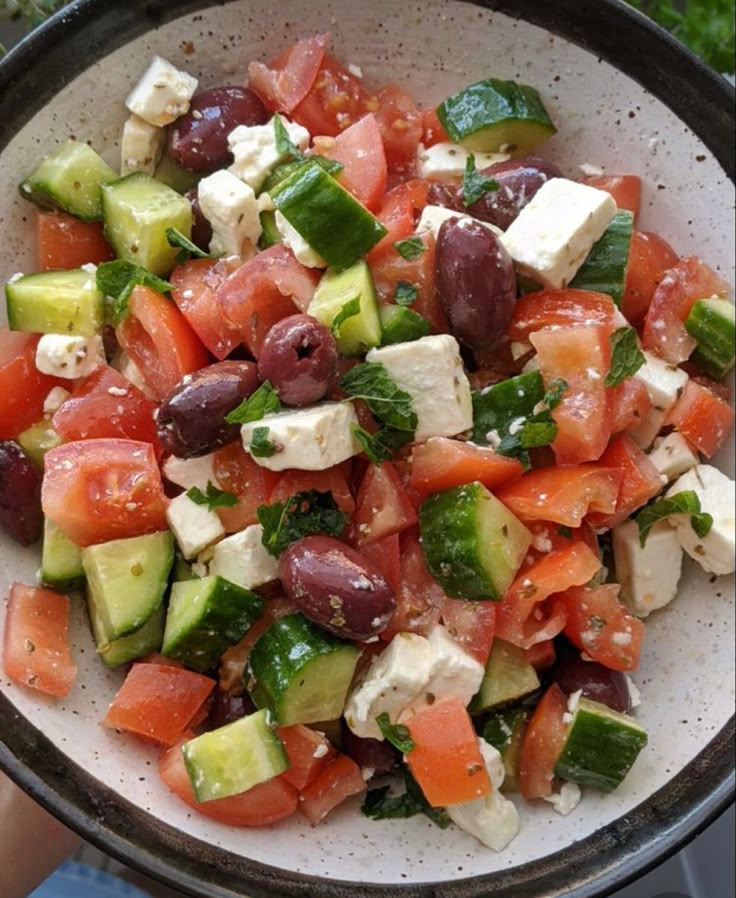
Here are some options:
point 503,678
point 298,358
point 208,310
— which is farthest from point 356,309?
point 503,678

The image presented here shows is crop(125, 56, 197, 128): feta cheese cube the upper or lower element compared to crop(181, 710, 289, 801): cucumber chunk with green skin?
upper

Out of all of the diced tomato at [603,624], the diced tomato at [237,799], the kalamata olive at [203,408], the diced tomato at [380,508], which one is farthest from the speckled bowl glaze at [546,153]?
the diced tomato at [380,508]

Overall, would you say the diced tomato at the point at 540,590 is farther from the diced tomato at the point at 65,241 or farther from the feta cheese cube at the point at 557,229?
the diced tomato at the point at 65,241

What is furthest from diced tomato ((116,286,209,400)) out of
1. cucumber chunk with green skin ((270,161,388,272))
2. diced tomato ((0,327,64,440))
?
cucumber chunk with green skin ((270,161,388,272))

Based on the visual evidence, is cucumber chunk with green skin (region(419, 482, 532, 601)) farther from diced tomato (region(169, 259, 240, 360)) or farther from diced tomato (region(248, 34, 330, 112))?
diced tomato (region(248, 34, 330, 112))

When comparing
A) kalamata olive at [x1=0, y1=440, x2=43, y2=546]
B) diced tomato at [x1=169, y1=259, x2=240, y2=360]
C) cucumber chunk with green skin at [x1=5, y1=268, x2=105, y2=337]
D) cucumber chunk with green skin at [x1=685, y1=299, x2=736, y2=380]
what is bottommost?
kalamata olive at [x1=0, y1=440, x2=43, y2=546]

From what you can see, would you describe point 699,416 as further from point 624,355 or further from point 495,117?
point 495,117
